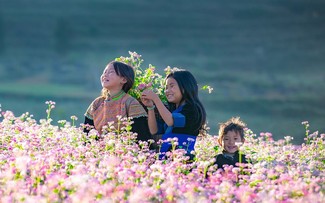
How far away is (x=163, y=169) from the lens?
16.8 ft

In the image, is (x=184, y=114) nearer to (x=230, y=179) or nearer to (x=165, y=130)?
(x=165, y=130)

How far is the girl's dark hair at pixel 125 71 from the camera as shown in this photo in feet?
24.2

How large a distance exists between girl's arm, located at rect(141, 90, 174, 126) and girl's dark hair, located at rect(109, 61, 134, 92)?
65 centimetres

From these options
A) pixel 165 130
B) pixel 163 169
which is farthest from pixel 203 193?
pixel 165 130

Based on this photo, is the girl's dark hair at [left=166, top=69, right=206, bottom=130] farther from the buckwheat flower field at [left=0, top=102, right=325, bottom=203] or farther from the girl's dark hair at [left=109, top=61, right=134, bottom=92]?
the buckwheat flower field at [left=0, top=102, right=325, bottom=203]

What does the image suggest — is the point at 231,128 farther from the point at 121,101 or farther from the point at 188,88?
the point at 121,101

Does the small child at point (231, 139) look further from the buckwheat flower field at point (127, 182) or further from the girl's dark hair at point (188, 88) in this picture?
the buckwheat flower field at point (127, 182)

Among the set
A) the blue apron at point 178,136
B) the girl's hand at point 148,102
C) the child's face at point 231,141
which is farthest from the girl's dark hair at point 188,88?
the child's face at point 231,141

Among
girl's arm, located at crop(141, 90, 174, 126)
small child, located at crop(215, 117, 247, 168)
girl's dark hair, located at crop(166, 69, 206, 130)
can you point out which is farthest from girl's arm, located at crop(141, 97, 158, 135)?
small child, located at crop(215, 117, 247, 168)

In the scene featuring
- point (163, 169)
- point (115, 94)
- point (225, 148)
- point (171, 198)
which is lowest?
point (171, 198)

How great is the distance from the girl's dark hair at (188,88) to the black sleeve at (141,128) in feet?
1.73

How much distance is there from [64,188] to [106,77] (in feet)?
10.3

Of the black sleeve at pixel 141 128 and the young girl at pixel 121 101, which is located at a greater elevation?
the young girl at pixel 121 101

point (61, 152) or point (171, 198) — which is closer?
point (171, 198)
